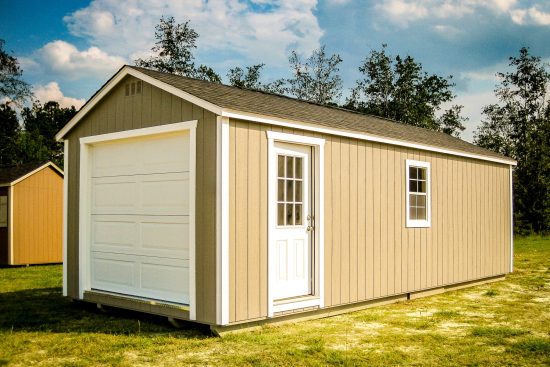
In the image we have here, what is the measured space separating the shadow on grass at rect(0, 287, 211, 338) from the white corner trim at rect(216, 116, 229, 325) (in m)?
0.46

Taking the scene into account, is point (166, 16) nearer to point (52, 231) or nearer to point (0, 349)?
point (52, 231)

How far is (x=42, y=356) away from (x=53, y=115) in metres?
54.0

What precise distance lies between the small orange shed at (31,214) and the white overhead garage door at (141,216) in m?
9.24

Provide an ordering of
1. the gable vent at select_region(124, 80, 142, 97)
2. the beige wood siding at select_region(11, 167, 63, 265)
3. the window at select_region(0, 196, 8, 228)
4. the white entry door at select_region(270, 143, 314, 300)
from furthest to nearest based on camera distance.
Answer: the beige wood siding at select_region(11, 167, 63, 265) → the window at select_region(0, 196, 8, 228) → the gable vent at select_region(124, 80, 142, 97) → the white entry door at select_region(270, 143, 314, 300)

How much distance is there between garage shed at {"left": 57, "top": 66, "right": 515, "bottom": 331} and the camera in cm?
705

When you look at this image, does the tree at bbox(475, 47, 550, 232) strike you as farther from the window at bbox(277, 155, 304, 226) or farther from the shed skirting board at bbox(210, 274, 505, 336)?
the window at bbox(277, 155, 304, 226)

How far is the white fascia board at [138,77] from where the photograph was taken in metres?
7.02

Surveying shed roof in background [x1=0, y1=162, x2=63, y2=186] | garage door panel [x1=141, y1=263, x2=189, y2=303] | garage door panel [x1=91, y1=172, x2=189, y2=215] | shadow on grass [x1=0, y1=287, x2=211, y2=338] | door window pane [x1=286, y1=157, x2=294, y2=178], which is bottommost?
shadow on grass [x1=0, y1=287, x2=211, y2=338]

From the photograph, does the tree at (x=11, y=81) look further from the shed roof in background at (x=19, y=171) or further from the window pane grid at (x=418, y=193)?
the window pane grid at (x=418, y=193)

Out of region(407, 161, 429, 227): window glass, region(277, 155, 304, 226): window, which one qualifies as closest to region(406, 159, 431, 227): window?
region(407, 161, 429, 227): window glass

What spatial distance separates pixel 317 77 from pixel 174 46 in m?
8.86

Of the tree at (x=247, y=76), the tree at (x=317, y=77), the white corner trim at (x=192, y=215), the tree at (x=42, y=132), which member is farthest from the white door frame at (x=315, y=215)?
the tree at (x=42, y=132)

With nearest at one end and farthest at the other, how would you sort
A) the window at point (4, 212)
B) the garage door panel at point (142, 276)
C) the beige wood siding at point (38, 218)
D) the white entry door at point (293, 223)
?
the garage door panel at point (142, 276)
the white entry door at point (293, 223)
the window at point (4, 212)
the beige wood siding at point (38, 218)

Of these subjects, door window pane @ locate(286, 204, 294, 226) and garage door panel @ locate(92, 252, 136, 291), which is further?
garage door panel @ locate(92, 252, 136, 291)
